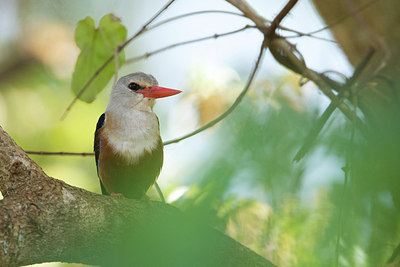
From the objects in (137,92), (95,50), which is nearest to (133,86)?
(137,92)

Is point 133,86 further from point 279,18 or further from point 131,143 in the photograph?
point 279,18

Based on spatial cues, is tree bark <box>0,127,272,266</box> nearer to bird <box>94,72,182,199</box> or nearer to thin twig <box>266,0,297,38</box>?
bird <box>94,72,182,199</box>

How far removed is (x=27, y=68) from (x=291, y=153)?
578 centimetres

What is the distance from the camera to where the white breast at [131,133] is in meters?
2.92

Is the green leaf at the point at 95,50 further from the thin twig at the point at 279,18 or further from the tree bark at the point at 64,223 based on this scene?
the tree bark at the point at 64,223

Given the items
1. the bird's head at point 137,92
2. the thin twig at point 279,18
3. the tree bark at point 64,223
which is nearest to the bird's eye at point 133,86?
the bird's head at point 137,92

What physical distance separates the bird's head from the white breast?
11 centimetres

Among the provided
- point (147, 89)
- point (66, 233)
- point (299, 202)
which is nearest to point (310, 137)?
point (299, 202)

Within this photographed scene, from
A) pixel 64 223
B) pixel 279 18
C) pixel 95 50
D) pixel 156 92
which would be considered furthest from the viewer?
pixel 156 92

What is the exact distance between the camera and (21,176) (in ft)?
5.91

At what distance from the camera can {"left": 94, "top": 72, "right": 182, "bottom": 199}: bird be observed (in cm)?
292

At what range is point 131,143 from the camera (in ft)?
9.66

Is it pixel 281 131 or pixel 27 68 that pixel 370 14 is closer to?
pixel 281 131

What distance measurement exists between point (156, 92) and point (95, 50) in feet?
1.62
